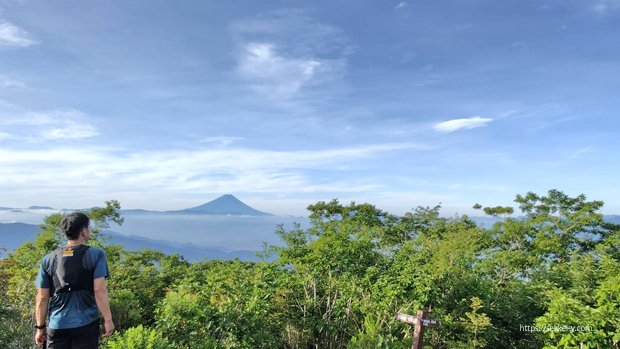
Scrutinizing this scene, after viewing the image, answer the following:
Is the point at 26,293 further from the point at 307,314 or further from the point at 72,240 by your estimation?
the point at 307,314

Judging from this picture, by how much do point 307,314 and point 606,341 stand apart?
13.3 feet

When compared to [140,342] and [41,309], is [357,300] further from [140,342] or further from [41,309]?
[41,309]

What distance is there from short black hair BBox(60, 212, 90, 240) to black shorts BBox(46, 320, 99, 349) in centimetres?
89

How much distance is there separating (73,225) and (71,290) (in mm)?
622

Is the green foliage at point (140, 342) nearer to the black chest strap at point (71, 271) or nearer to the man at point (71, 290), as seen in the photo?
the man at point (71, 290)

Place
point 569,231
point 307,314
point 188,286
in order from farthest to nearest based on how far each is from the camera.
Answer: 1. point 569,231
2. point 307,314
3. point 188,286

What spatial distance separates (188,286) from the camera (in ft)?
17.7

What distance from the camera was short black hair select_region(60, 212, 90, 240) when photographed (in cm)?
352

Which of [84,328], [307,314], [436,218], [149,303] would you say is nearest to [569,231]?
[436,218]

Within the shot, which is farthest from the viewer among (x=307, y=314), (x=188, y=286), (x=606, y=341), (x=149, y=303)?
(x=149, y=303)

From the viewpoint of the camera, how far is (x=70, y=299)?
356 cm

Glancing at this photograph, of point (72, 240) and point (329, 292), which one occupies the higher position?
point (72, 240)

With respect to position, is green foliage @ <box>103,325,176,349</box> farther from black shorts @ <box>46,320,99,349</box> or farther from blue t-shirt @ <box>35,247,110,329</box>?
blue t-shirt @ <box>35,247,110,329</box>

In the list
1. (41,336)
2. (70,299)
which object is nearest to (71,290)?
(70,299)
